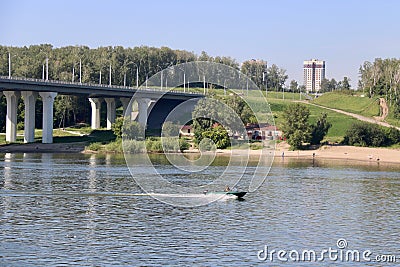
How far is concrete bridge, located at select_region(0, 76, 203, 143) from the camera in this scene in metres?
139

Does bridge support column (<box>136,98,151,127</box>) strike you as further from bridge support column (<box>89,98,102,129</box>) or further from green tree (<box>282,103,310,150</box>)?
green tree (<box>282,103,310,150</box>)

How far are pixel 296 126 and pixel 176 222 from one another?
284 feet

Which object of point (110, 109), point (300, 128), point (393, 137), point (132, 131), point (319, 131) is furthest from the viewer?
point (110, 109)

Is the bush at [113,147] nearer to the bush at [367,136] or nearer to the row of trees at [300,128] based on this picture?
the row of trees at [300,128]

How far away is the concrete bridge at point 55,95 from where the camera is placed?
139m

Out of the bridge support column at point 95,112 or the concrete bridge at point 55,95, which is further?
the bridge support column at point 95,112

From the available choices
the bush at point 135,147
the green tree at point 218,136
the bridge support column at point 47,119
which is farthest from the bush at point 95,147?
the green tree at point 218,136

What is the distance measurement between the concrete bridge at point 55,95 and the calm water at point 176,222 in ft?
175

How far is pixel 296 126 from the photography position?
13750 centimetres

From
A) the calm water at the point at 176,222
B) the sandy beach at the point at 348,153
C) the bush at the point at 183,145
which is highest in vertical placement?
the bush at the point at 183,145

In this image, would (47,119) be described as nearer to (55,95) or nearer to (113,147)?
(55,95)

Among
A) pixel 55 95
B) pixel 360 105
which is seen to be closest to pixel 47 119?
pixel 55 95

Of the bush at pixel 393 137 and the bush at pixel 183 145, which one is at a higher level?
the bush at pixel 393 137

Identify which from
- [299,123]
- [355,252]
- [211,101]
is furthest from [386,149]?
[355,252]
